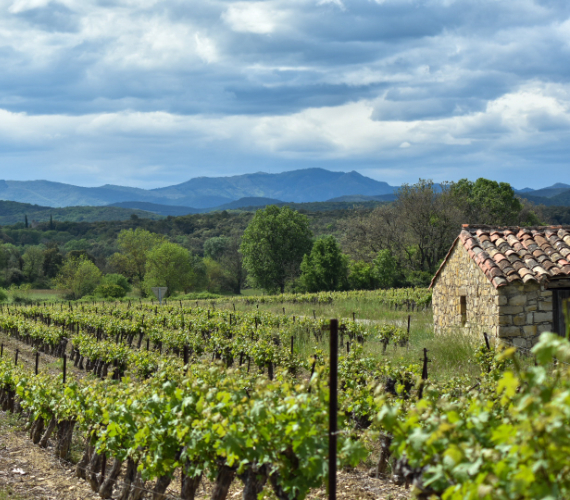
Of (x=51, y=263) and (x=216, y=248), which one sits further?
(x=216, y=248)

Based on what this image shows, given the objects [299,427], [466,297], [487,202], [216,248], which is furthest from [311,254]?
[299,427]

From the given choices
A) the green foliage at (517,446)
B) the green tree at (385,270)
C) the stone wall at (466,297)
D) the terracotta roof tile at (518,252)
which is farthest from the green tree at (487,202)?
the green foliage at (517,446)

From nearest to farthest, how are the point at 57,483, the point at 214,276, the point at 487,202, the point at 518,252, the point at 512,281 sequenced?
the point at 57,483 < the point at 512,281 < the point at 518,252 < the point at 487,202 < the point at 214,276

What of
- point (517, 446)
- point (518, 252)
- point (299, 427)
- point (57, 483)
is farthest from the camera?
point (518, 252)

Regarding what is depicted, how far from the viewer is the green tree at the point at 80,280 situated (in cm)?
6069

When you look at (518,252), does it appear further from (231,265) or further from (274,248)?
(231,265)

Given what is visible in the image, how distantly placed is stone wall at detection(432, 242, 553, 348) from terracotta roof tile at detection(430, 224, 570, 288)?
296mm

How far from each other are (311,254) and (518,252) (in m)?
35.8

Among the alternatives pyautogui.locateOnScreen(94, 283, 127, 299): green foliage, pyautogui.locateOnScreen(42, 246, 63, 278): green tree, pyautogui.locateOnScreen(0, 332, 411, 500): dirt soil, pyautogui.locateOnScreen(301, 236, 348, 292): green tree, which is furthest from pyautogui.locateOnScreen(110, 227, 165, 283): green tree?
pyautogui.locateOnScreen(0, 332, 411, 500): dirt soil

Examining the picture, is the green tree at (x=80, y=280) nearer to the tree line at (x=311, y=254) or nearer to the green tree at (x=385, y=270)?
the tree line at (x=311, y=254)

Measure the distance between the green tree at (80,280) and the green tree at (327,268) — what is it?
27811 mm

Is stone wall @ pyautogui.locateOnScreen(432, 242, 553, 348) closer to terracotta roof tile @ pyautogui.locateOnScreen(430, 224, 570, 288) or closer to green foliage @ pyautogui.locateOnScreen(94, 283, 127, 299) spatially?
terracotta roof tile @ pyautogui.locateOnScreen(430, 224, 570, 288)

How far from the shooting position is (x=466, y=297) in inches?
567

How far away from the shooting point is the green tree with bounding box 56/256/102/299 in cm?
6069
